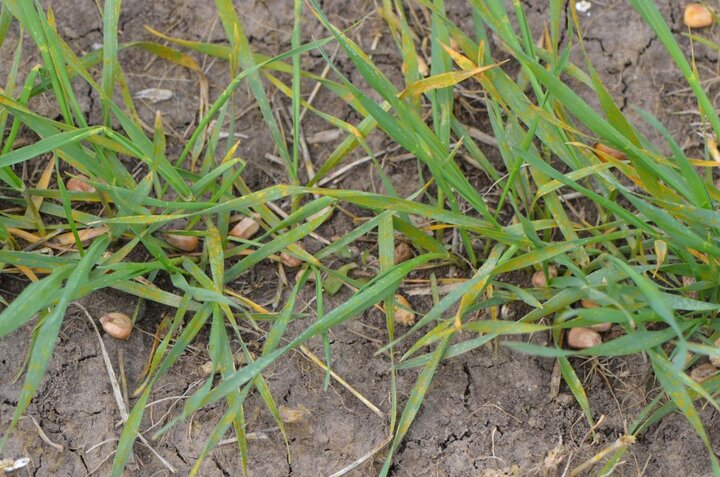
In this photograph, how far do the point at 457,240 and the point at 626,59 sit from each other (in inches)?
26.6

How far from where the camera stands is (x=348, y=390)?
170 centimetres

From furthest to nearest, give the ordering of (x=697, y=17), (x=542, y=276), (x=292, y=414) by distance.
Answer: (x=697, y=17) < (x=542, y=276) < (x=292, y=414)

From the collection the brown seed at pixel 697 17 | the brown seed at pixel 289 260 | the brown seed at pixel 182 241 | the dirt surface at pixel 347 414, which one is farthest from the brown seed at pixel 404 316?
the brown seed at pixel 697 17

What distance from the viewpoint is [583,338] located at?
170 centimetres

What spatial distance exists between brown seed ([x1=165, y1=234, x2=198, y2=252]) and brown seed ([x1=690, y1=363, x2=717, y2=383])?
1093 millimetres

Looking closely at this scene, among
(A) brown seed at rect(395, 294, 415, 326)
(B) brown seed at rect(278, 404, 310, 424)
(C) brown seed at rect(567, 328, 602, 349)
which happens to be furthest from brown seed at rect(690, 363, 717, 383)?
(B) brown seed at rect(278, 404, 310, 424)

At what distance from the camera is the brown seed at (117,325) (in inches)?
66.4

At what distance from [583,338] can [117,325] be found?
97 centimetres

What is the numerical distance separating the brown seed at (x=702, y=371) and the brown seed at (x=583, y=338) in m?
0.20

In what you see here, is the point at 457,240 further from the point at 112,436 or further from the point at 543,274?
the point at 112,436

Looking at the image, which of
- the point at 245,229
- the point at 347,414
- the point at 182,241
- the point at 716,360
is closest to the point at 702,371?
the point at 716,360

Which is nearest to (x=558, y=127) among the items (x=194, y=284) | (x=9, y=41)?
A: (x=194, y=284)

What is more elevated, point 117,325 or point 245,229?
point 245,229

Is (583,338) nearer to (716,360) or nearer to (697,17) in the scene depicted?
(716,360)
